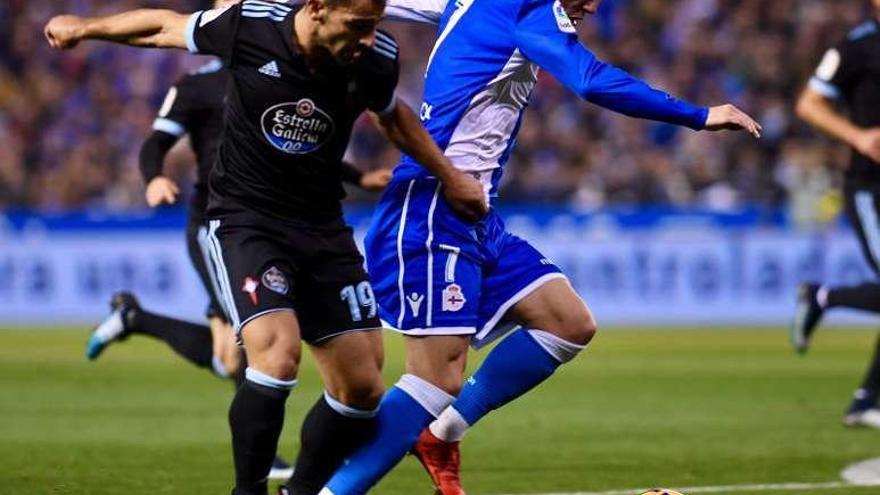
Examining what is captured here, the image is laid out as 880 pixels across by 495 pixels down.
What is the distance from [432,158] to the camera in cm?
662

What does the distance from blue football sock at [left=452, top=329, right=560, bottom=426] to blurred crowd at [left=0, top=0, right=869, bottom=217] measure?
13196 millimetres

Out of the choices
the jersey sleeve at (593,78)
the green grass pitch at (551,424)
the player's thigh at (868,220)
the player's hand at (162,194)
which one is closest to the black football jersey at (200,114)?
the player's hand at (162,194)

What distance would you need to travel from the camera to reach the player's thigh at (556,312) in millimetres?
7242

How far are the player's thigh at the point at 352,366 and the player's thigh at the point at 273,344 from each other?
229 millimetres

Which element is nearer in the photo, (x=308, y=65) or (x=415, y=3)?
(x=308, y=65)

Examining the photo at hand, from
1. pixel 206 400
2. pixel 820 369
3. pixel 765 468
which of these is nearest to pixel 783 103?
pixel 820 369

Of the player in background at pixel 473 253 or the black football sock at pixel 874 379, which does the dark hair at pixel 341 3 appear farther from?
the black football sock at pixel 874 379

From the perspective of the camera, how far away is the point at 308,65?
6.27 metres

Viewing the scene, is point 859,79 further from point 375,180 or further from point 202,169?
point 202,169

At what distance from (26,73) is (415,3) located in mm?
17083

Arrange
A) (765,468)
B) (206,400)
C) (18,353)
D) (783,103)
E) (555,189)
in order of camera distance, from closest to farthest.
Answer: (765,468)
(206,400)
(18,353)
(555,189)
(783,103)

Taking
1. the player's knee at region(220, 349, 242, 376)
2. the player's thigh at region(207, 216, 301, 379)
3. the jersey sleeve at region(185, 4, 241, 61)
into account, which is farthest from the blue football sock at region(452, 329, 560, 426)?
the player's knee at region(220, 349, 242, 376)

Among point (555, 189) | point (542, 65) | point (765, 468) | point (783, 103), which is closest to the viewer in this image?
point (542, 65)

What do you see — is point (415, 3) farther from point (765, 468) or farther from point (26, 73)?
point (26, 73)
